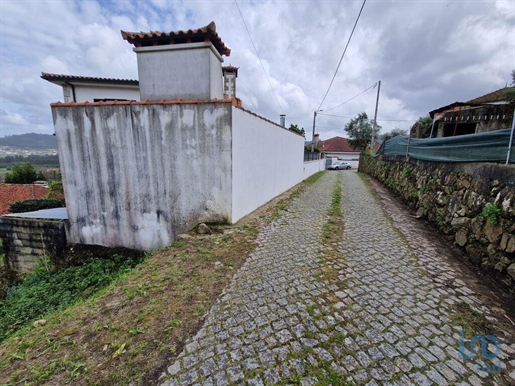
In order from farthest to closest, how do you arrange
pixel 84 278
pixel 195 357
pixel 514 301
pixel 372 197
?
pixel 372 197, pixel 84 278, pixel 514 301, pixel 195 357

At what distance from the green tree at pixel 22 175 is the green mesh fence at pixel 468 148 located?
28604 millimetres

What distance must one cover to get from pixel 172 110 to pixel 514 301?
20.5 ft

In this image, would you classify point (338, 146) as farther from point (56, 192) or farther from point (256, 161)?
point (56, 192)

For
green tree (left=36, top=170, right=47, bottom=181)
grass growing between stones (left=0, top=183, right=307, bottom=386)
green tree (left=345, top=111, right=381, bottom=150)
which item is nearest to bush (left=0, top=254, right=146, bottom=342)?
grass growing between stones (left=0, top=183, right=307, bottom=386)

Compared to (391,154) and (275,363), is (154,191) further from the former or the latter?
(391,154)

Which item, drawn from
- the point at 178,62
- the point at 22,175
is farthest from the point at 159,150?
the point at 22,175

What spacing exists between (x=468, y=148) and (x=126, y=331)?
254 inches

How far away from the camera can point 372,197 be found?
916 centimetres

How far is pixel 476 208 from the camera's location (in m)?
3.97

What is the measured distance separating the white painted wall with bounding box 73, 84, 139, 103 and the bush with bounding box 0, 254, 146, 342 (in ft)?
30.9

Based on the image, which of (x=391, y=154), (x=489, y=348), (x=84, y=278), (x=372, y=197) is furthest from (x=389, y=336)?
(x=391, y=154)

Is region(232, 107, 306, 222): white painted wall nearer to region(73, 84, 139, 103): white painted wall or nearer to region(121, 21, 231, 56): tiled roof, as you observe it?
region(121, 21, 231, 56): tiled roof

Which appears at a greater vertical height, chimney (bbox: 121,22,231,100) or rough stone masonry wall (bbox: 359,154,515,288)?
chimney (bbox: 121,22,231,100)

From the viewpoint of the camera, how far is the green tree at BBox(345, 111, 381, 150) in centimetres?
3097
